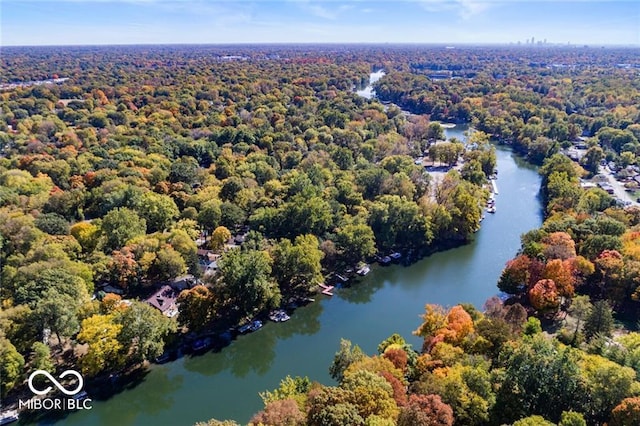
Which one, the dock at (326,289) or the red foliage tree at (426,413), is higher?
the red foliage tree at (426,413)

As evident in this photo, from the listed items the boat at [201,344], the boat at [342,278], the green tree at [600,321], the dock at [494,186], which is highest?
the green tree at [600,321]

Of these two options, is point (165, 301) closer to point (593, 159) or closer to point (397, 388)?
point (397, 388)

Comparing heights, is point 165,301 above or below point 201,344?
above

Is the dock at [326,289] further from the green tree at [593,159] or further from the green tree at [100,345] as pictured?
Result: the green tree at [593,159]

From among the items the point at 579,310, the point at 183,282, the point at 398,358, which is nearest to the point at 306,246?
the point at 183,282

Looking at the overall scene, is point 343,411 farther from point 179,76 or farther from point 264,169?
point 179,76

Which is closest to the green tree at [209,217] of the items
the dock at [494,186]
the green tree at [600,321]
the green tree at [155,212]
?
the green tree at [155,212]
